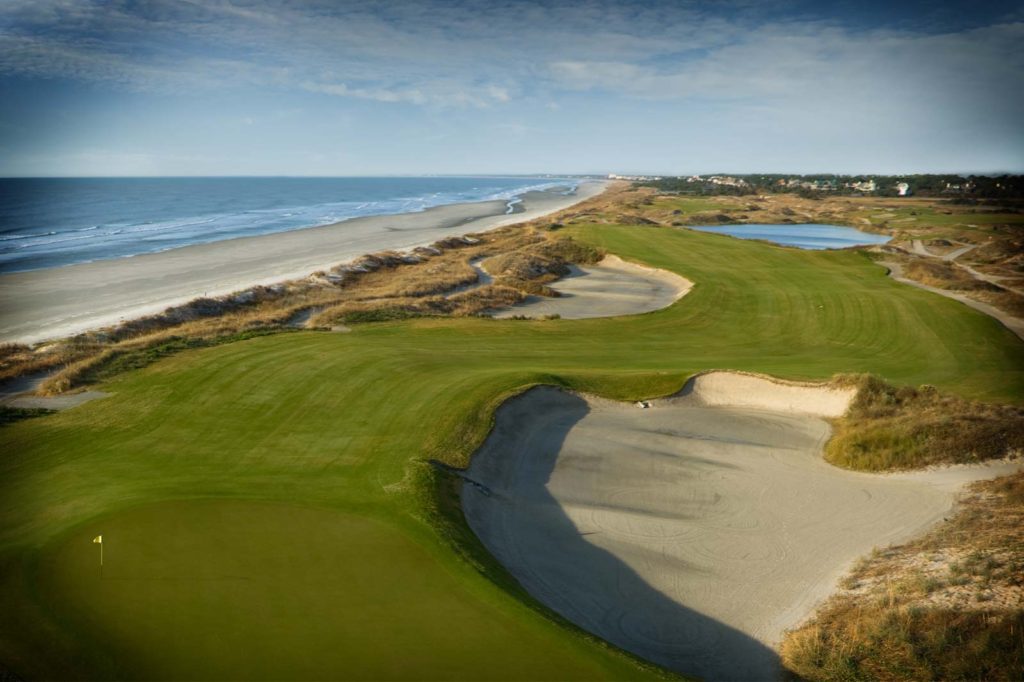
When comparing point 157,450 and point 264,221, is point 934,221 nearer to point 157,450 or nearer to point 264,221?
point 157,450

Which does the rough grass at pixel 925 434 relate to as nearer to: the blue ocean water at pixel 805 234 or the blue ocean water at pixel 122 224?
the blue ocean water at pixel 805 234

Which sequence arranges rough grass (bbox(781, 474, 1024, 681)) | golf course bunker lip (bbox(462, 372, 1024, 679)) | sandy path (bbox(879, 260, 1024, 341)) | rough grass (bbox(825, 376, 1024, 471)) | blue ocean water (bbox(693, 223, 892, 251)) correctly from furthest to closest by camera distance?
blue ocean water (bbox(693, 223, 892, 251)) < sandy path (bbox(879, 260, 1024, 341)) < rough grass (bbox(825, 376, 1024, 471)) < golf course bunker lip (bbox(462, 372, 1024, 679)) < rough grass (bbox(781, 474, 1024, 681))

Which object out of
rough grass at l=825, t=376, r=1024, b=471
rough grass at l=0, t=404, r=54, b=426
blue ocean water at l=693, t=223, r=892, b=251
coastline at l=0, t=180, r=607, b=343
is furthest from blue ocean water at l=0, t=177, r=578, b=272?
rough grass at l=825, t=376, r=1024, b=471

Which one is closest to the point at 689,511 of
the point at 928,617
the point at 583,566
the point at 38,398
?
the point at 583,566

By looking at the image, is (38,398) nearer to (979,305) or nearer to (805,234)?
(979,305)

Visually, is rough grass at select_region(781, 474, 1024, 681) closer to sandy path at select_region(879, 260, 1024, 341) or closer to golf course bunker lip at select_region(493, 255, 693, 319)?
sandy path at select_region(879, 260, 1024, 341)
